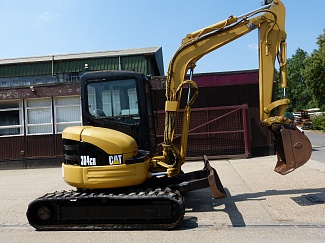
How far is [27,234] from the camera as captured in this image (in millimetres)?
5645

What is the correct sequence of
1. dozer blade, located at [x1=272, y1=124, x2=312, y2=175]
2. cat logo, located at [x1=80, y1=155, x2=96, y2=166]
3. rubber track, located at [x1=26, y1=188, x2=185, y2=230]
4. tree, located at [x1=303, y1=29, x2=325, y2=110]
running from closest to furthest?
rubber track, located at [x1=26, y1=188, x2=185, y2=230] → cat logo, located at [x1=80, y1=155, x2=96, y2=166] → dozer blade, located at [x1=272, y1=124, x2=312, y2=175] → tree, located at [x1=303, y1=29, x2=325, y2=110]

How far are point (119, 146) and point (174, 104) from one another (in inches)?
56.9

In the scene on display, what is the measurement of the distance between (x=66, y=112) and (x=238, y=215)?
11.5 metres

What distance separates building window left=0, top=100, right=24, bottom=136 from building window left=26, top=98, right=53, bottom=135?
1.17ft

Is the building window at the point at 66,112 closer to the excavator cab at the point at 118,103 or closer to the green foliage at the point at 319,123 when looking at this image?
the excavator cab at the point at 118,103

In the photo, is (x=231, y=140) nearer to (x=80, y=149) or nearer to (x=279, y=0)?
(x=279, y=0)

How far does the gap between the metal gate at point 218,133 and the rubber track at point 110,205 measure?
9.18 metres

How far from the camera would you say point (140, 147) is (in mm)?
6398

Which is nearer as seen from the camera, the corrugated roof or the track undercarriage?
the track undercarriage

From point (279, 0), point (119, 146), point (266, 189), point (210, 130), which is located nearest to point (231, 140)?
point (210, 130)

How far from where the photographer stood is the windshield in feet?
20.9

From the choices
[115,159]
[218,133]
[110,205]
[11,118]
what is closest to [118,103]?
[115,159]

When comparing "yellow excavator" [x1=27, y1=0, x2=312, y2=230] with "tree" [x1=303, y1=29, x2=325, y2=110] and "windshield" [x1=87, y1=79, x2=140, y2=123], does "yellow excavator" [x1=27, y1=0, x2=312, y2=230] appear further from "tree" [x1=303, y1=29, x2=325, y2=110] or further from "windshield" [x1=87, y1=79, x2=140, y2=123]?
"tree" [x1=303, y1=29, x2=325, y2=110]

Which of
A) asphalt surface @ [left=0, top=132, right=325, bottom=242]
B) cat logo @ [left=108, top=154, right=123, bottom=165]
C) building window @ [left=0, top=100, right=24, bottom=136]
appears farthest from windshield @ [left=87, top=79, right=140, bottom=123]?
building window @ [left=0, top=100, right=24, bottom=136]
